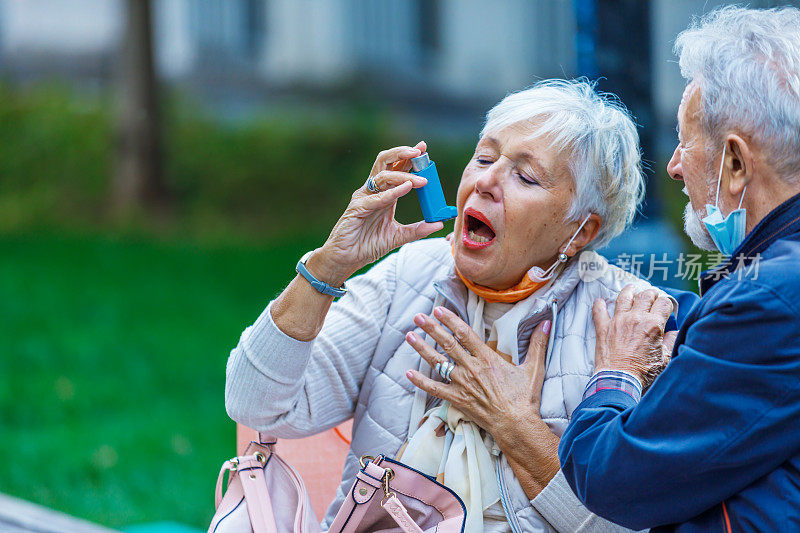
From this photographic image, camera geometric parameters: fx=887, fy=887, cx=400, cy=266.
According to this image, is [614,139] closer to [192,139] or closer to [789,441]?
[789,441]

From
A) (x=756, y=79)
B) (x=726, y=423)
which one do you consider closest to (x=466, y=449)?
(x=726, y=423)

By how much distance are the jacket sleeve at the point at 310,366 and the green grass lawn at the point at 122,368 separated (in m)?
1.06

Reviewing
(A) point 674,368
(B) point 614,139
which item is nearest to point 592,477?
(A) point 674,368

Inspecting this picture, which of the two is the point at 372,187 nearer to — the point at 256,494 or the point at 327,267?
the point at 327,267

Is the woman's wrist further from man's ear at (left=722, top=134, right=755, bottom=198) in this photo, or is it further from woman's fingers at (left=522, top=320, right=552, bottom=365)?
man's ear at (left=722, top=134, right=755, bottom=198)

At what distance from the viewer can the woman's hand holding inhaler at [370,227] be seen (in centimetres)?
231

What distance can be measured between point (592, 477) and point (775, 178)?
0.73 metres

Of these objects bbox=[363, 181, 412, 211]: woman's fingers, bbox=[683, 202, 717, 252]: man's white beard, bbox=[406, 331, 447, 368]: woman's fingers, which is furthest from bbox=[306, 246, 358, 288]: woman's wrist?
bbox=[683, 202, 717, 252]: man's white beard

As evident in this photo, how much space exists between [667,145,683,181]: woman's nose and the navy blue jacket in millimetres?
326

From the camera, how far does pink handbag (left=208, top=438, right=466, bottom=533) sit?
7.30ft

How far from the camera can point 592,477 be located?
1.87m

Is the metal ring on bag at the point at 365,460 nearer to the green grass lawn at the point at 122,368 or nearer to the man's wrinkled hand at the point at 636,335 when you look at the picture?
the man's wrinkled hand at the point at 636,335

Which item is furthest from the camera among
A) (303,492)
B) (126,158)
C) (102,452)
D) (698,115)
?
(126,158)

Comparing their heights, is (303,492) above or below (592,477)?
below
